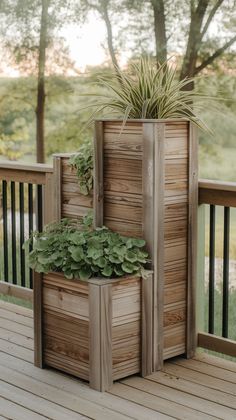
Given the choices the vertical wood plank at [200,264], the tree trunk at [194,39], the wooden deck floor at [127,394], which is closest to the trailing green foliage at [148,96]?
the vertical wood plank at [200,264]

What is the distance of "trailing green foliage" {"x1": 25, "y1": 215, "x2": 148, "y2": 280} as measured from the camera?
3.48 m

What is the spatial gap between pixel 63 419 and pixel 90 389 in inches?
14.9

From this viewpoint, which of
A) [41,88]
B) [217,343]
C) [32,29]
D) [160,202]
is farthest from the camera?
[41,88]

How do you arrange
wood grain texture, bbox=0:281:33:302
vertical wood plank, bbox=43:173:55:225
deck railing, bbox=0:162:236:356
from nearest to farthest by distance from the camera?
deck railing, bbox=0:162:236:356
vertical wood plank, bbox=43:173:55:225
wood grain texture, bbox=0:281:33:302

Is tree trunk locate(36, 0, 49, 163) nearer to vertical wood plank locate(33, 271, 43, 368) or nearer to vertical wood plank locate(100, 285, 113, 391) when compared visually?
vertical wood plank locate(33, 271, 43, 368)

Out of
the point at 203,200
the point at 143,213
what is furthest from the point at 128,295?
the point at 203,200

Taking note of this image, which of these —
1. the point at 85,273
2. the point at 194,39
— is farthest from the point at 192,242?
the point at 194,39

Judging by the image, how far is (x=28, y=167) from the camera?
462cm

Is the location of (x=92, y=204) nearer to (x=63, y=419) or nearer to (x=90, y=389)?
(x=90, y=389)

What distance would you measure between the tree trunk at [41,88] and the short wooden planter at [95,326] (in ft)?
31.3

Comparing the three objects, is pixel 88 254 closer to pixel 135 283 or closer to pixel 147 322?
pixel 135 283

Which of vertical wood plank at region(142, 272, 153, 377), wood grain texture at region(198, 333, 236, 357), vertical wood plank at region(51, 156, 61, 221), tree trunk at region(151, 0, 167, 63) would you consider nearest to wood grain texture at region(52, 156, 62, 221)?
vertical wood plank at region(51, 156, 61, 221)

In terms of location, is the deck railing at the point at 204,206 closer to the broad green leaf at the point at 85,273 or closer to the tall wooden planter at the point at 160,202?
the tall wooden planter at the point at 160,202

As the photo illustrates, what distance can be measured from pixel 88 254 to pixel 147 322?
0.47 meters
